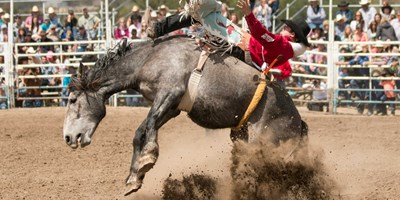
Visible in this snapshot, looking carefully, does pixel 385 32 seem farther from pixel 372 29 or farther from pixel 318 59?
pixel 318 59

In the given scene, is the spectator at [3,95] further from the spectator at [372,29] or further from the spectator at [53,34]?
the spectator at [372,29]

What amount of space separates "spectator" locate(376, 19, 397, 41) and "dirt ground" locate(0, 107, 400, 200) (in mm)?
1517

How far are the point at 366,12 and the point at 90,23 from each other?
5489 millimetres

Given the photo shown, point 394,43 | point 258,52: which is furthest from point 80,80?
point 394,43

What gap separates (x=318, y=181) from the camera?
274 inches

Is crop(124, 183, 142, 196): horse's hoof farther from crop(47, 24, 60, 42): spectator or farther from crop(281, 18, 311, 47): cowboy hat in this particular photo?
crop(47, 24, 60, 42): spectator

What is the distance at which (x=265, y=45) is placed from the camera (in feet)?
22.6

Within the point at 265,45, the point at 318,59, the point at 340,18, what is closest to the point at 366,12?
the point at 340,18

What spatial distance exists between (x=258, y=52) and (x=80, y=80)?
145cm

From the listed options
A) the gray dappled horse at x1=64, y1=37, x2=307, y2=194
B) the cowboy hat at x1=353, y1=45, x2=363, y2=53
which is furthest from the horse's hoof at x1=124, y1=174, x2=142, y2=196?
the cowboy hat at x1=353, y1=45, x2=363, y2=53

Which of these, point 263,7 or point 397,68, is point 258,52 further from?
point 263,7

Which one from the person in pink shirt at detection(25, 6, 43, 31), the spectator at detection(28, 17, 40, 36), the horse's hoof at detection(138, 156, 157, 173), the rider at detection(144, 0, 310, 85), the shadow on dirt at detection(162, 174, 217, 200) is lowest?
the shadow on dirt at detection(162, 174, 217, 200)

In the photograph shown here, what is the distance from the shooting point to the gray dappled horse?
6.75m

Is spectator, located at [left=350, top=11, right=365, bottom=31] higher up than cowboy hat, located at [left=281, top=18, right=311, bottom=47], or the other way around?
spectator, located at [left=350, top=11, right=365, bottom=31]
